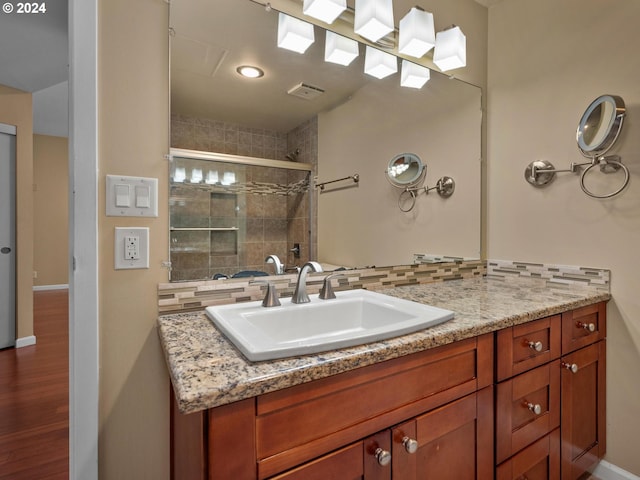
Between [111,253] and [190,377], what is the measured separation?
554 mm

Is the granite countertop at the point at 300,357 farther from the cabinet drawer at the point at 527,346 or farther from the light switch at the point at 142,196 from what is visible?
the light switch at the point at 142,196

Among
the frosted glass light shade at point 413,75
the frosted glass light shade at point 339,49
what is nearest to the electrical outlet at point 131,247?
the frosted glass light shade at point 339,49

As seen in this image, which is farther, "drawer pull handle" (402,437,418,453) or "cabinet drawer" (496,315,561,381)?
"cabinet drawer" (496,315,561,381)

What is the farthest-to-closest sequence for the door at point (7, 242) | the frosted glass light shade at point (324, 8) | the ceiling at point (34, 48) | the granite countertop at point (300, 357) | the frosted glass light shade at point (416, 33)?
the door at point (7, 242) < the ceiling at point (34, 48) < the frosted glass light shade at point (416, 33) < the frosted glass light shade at point (324, 8) < the granite countertop at point (300, 357)

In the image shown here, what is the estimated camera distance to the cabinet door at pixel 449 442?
2.70 ft

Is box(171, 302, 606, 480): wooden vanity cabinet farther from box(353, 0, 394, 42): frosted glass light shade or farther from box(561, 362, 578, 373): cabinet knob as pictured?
box(353, 0, 394, 42): frosted glass light shade

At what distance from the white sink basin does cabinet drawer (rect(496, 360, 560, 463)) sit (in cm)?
37

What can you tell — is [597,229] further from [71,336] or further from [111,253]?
[71,336]

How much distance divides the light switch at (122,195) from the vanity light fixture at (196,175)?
21cm

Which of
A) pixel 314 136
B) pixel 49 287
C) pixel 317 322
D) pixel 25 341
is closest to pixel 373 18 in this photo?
pixel 314 136

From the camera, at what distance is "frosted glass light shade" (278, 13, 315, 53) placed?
4.16 ft

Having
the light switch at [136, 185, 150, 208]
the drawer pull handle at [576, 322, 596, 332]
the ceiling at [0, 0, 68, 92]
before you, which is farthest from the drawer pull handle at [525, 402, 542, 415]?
the ceiling at [0, 0, 68, 92]

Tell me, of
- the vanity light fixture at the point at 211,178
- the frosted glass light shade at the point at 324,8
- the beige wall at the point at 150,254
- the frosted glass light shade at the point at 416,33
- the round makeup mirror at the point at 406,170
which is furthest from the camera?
the round makeup mirror at the point at 406,170

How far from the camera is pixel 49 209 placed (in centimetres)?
578
